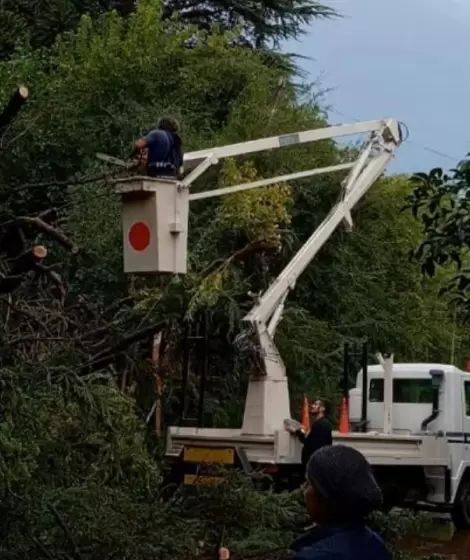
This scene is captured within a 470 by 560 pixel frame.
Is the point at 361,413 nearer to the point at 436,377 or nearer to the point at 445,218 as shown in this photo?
the point at 436,377

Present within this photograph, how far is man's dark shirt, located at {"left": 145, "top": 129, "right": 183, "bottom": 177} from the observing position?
693cm

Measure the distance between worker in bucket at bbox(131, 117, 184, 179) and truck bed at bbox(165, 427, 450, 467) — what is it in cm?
484

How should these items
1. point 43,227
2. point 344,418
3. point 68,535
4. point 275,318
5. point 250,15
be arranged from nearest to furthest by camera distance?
point 43,227 < point 68,535 < point 275,318 < point 344,418 < point 250,15

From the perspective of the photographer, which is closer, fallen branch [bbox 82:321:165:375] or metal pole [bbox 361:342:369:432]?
fallen branch [bbox 82:321:165:375]

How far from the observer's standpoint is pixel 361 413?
14.2 m

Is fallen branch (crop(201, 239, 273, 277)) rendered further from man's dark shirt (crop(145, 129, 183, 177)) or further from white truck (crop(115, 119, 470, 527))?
man's dark shirt (crop(145, 129, 183, 177))

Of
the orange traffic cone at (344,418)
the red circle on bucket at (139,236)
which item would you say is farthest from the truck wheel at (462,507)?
the red circle on bucket at (139,236)

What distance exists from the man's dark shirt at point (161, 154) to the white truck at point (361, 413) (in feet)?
4.58

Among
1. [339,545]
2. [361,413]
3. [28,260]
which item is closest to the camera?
[339,545]

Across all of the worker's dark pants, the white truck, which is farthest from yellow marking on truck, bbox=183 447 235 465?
the worker's dark pants

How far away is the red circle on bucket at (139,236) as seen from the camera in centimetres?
698

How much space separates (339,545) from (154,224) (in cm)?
442

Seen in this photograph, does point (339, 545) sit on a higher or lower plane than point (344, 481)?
lower

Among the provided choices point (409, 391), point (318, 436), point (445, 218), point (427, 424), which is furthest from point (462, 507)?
point (445, 218)
